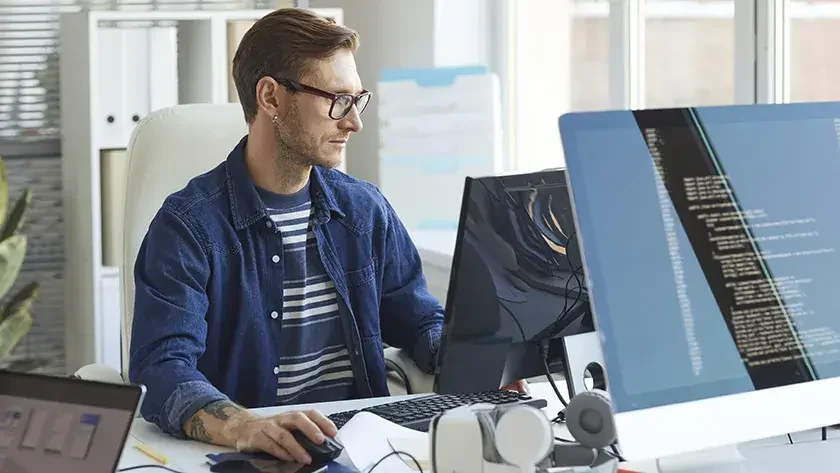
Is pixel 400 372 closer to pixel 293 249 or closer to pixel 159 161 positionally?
pixel 293 249

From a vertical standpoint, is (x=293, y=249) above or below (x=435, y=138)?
below

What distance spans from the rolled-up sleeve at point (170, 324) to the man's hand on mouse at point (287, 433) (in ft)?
0.49

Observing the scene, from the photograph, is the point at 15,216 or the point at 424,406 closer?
the point at 424,406

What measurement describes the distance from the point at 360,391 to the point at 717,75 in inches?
48.9

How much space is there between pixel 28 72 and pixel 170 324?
8.91 feet

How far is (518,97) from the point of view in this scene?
368cm

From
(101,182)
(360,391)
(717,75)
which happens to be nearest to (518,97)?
(717,75)

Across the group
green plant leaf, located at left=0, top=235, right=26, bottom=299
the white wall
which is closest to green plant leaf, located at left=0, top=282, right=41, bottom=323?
green plant leaf, located at left=0, top=235, right=26, bottom=299

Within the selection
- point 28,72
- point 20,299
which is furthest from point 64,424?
point 28,72

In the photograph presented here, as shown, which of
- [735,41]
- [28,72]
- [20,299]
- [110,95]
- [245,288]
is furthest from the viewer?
[28,72]

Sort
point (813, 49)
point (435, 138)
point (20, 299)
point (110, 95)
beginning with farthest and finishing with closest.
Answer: point (20, 299), point (110, 95), point (435, 138), point (813, 49)

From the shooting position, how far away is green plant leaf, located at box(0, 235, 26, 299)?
3471mm

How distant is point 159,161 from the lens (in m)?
2.03

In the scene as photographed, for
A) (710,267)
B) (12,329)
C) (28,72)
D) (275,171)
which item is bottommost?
(12,329)
